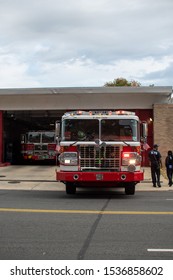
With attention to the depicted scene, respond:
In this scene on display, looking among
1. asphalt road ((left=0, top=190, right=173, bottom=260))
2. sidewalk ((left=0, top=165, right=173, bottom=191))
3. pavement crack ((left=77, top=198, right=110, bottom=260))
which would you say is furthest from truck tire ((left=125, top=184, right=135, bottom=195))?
pavement crack ((left=77, top=198, right=110, bottom=260))

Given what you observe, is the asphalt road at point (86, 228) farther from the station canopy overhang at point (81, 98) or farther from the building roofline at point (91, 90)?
the station canopy overhang at point (81, 98)

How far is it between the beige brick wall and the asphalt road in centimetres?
1259

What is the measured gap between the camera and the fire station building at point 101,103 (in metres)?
25.9

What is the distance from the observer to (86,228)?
8336 millimetres

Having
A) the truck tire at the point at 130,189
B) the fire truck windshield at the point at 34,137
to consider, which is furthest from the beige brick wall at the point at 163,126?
the truck tire at the point at 130,189

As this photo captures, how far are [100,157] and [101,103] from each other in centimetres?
1477

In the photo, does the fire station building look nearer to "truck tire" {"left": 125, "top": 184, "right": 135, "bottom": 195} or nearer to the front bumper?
"truck tire" {"left": 125, "top": 184, "right": 135, "bottom": 195}

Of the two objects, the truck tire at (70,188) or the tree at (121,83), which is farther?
the tree at (121,83)

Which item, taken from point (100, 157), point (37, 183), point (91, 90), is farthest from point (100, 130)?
point (91, 90)

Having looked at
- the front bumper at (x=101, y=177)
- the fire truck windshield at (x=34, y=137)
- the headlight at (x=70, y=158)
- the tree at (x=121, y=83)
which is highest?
the tree at (x=121, y=83)

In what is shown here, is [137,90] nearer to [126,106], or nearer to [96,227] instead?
[126,106]

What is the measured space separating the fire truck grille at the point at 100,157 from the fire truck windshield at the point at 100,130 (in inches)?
14.3

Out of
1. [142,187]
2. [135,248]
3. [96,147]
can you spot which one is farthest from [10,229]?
[142,187]

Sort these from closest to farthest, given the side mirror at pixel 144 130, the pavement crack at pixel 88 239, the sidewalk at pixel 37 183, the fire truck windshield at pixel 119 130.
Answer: the pavement crack at pixel 88 239, the fire truck windshield at pixel 119 130, the side mirror at pixel 144 130, the sidewalk at pixel 37 183
